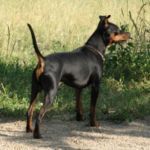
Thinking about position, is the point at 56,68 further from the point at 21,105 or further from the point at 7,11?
the point at 7,11

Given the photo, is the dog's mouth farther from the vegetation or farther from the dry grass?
the dry grass

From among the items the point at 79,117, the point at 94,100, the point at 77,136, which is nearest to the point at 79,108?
the point at 79,117

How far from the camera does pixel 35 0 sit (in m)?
14.5

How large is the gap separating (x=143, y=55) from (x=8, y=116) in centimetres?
295

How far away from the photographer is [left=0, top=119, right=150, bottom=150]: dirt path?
611 centimetres

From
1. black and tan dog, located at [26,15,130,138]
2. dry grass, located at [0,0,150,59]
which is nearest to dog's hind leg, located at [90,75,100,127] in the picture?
black and tan dog, located at [26,15,130,138]

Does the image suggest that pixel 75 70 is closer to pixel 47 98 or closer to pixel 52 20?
pixel 47 98

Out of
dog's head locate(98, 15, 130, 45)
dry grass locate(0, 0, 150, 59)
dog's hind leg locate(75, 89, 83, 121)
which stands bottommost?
dog's hind leg locate(75, 89, 83, 121)

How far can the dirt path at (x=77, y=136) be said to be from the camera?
611cm

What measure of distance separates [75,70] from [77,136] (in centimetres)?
79

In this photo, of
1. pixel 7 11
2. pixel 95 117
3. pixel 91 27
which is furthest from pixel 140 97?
pixel 7 11

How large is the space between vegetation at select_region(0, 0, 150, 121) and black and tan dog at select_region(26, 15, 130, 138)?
27.1 inches

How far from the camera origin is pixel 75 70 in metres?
6.62

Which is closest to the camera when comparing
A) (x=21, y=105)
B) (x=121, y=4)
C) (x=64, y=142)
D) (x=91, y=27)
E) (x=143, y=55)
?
(x=64, y=142)
